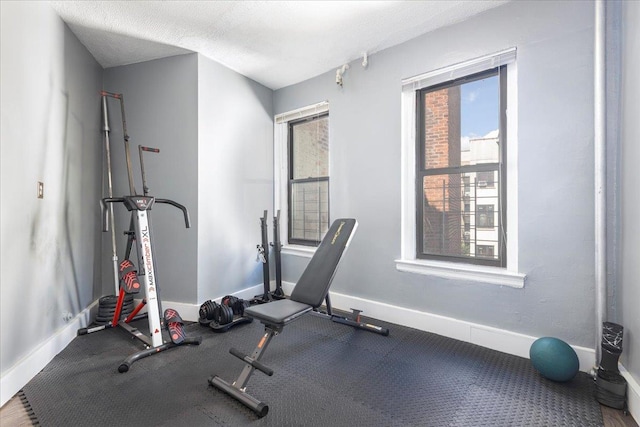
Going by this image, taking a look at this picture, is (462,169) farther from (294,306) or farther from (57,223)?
(57,223)

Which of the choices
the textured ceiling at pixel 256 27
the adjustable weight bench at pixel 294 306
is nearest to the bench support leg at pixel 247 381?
the adjustable weight bench at pixel 294 306

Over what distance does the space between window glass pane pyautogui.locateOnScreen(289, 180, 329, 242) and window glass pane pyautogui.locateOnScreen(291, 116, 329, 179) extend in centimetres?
14

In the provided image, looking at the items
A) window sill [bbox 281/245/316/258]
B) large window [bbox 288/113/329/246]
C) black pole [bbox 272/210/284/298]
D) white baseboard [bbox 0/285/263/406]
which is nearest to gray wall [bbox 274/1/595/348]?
large window [bbox 288/113/329/246]

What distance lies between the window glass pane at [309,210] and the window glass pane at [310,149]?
0.47 feet

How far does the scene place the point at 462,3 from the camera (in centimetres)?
228

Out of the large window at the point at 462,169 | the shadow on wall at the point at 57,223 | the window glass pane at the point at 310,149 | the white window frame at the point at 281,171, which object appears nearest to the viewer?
the shadow on wall at the point at 57,223

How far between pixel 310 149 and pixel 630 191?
286cm

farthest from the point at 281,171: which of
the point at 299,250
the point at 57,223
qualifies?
the point at 57,223

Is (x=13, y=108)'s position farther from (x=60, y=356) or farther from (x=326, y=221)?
(x=326, y=221)

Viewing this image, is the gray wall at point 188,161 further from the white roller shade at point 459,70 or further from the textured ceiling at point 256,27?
the white roller shade at point 459,70

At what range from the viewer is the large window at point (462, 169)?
2441 mm

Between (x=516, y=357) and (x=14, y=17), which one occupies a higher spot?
(x=14, y=17)

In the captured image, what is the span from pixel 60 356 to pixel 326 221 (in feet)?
8.55

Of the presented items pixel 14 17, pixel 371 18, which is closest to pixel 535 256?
pixel 371 18
